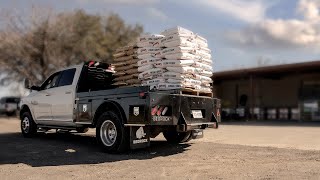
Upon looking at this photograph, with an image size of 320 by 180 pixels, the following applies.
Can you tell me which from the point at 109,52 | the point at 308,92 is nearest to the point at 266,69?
the point at 308,92

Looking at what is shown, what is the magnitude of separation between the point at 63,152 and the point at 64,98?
1.97m

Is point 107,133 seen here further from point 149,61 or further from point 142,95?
point 149,61

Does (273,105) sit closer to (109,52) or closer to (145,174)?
(109,52)

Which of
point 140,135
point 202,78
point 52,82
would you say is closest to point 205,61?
point 202,78

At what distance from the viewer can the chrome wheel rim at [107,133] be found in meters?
9.82

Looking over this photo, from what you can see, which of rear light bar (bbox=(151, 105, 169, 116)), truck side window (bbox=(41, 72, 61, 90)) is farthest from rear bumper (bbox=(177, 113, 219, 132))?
truck side window (bbox=(41, 72, 61, 90))

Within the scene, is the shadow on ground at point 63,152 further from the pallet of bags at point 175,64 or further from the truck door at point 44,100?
the pallet of bags at point 175,64

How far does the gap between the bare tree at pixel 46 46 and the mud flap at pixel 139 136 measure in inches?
1063

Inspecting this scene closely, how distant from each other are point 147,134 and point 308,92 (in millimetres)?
23614

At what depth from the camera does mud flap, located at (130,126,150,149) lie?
9281mm

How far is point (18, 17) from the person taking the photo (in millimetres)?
34344

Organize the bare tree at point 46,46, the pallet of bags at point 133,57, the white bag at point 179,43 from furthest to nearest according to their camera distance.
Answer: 1. the bare tree at point 46,46
2. the pallet of bags at point 133,57
3. the white bag at point 179,43

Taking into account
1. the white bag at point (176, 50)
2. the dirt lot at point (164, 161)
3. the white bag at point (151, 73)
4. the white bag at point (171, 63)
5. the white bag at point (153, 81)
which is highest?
the white bag at point (176, 50)

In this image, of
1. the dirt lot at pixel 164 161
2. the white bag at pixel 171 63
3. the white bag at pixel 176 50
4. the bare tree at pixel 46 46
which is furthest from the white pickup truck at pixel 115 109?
the bare tree at pixel 46 46
